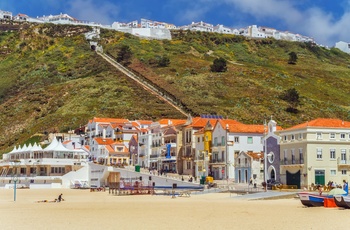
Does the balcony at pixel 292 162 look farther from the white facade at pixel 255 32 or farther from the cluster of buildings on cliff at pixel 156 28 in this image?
the white facade at pixel 255 32

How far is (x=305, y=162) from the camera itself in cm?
5275

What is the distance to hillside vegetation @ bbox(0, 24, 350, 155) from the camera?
4117 inches

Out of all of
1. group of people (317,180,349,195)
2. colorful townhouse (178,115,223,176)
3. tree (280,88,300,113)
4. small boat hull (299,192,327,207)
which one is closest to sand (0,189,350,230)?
small boat hull (299,192,327,207)

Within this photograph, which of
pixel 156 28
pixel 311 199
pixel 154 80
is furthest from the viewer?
pixel 156 28

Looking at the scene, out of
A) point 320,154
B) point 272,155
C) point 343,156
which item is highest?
point 272,155

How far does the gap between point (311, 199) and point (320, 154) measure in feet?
60.7

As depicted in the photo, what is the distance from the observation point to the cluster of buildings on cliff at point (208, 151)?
174 feet

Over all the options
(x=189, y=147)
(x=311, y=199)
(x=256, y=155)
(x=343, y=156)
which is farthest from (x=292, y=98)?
(x=311, y=199)

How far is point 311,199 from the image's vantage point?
35188 millimetres

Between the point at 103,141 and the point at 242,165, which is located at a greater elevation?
the point at 103,141

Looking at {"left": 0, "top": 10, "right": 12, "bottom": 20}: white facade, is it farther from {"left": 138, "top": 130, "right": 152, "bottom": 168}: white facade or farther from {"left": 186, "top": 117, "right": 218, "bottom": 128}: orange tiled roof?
{"left": 186, "top": 117, "right": 218, "bottom": 128}: orange tiled roof

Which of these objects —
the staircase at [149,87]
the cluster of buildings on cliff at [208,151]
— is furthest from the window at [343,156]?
the staircase at [149,87]

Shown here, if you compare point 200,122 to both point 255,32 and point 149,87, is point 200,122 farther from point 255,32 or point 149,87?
point 255,32

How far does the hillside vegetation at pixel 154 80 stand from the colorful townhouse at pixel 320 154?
140ft
